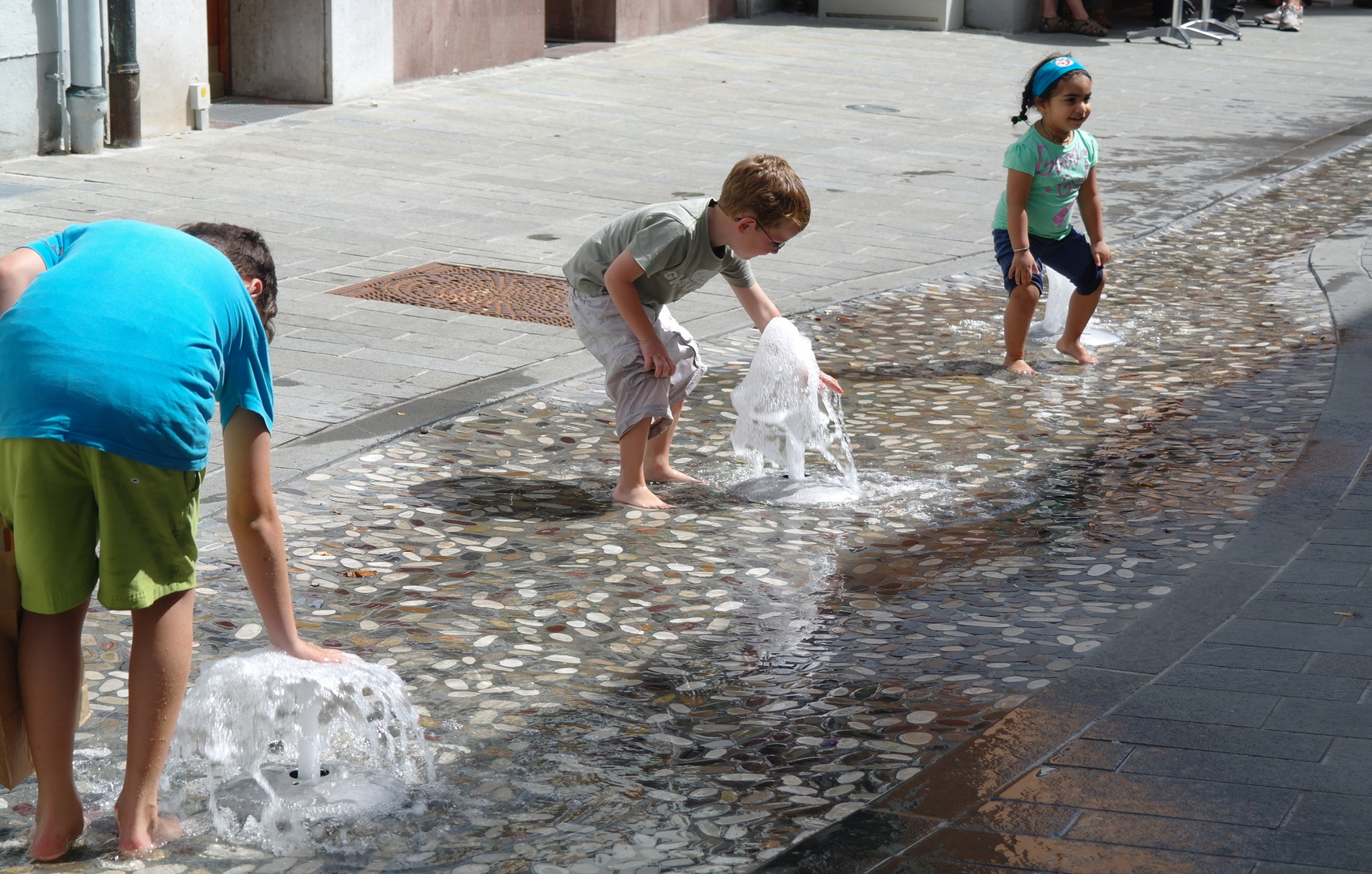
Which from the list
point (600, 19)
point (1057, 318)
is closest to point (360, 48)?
point (600, 19)


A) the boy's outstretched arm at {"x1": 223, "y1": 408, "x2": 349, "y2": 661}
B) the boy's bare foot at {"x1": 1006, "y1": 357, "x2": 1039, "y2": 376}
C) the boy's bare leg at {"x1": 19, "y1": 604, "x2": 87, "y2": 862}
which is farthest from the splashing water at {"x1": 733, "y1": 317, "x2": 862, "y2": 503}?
the boy's bare leg at {"x1": 19, "y1": 604, "x2": 87, "y2": 862}

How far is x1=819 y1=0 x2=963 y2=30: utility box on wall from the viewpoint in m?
21.3

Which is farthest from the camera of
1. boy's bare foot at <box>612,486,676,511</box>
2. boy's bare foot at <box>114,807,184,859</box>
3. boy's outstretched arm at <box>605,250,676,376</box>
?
boy's bare foot at <box>612,486,676,511</box>

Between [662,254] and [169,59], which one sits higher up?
[169,59]

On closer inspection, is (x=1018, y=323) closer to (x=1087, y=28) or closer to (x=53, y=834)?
(x=53, y=834)

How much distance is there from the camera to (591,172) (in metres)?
11.1

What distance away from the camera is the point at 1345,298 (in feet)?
28.0

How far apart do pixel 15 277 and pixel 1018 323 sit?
508 centimetres

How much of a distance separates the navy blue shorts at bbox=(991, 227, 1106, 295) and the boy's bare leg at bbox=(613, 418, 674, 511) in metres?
2.61

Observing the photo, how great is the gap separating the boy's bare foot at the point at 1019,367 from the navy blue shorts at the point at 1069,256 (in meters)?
0.33

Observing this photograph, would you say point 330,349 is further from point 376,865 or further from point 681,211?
point 376,865

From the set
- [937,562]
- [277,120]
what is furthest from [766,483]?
[277,120]

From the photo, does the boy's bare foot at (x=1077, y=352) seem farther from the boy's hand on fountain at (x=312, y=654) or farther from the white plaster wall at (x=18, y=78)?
the white plaster wall at (x=18, y=78)

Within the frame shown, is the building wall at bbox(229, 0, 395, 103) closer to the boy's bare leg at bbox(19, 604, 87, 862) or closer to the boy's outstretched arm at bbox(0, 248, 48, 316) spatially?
the boy's outstretched arm at bbox(0, 248, 48, 316)
